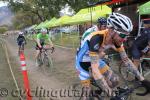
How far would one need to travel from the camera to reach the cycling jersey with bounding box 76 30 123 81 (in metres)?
5.35

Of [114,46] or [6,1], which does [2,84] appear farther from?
[6,1]

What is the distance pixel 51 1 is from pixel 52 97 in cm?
5950

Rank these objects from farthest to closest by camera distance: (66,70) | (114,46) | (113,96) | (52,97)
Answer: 1. (66,70)
2. (52,97)
3. (114,46)
4. (113,96)

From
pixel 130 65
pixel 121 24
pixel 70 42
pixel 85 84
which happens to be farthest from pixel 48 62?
pixel 70 42

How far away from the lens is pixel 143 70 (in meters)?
11.8

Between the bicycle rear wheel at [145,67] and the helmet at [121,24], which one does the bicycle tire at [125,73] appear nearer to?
the bicycle rear wheel at [145,67]

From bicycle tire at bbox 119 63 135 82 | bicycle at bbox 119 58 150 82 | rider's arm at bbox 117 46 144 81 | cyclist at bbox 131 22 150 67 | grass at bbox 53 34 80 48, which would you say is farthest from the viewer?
grass at bbox 53 34 80 48

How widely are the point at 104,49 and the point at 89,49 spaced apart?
25 cm

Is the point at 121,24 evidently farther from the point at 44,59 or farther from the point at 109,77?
the point at 44,59

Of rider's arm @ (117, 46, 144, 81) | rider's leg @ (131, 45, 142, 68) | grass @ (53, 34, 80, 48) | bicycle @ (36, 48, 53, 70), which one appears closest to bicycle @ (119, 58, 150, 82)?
rider's leg @ (131, 45, 142, 68)

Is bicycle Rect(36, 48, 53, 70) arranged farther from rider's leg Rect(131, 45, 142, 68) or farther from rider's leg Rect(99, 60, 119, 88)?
rider's leg Rect(99, 60, 119, 88)

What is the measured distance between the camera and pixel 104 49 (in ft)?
18.0

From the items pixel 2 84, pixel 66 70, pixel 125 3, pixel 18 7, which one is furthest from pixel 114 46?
pixel 18 7

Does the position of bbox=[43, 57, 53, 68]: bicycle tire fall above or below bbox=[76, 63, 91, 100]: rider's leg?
below
